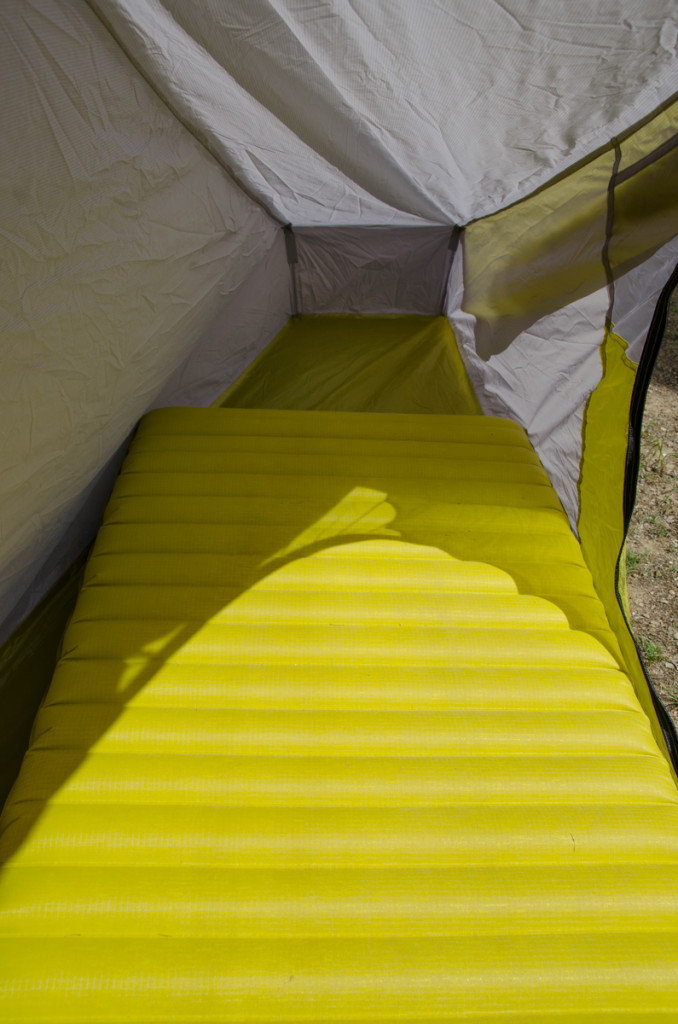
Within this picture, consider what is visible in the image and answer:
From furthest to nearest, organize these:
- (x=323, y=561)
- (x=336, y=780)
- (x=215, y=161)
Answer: (x=215, y=161)
(x=323, y=561)
(x=336, y=780)

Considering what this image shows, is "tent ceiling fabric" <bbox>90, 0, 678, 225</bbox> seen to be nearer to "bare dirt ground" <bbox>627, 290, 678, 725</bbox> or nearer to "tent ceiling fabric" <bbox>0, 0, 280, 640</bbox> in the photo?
"tent ceiling fabric" <bbox>0, 0, 280, 640</bbox>

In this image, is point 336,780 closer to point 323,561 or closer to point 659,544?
point 323,561

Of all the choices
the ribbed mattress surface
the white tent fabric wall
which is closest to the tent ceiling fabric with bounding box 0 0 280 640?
the white tent fabric wall

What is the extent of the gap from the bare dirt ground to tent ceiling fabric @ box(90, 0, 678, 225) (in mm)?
976

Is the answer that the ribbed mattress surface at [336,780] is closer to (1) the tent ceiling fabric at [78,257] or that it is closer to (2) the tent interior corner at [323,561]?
(2) the tent interior corner at [323,561]

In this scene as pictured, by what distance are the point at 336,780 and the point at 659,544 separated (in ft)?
4.27

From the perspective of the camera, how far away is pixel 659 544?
5.75 feet

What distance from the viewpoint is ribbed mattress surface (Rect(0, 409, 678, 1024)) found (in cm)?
72

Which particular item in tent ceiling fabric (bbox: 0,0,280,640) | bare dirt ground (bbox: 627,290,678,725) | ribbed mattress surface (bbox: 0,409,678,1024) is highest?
tent ceiling fabric (bbox: 0,0,280,640)

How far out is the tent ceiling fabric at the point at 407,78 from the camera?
85cm

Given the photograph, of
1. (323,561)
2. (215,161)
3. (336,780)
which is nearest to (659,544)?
(323,561)

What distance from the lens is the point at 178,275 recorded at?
1453 millimetres

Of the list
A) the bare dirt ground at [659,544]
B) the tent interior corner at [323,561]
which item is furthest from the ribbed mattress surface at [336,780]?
the bare dirt ground at [659,544]

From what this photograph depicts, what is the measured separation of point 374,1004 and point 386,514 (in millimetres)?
820
